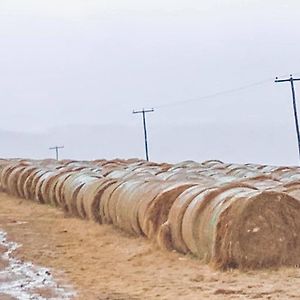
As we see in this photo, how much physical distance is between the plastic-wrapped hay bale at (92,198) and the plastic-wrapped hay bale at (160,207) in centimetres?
283

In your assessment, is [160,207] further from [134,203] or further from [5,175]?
[5,175]

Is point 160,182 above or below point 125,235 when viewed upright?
above

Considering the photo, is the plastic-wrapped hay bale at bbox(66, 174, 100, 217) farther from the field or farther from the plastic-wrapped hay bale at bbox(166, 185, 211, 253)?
the plastic-wrapped hay bale at bbox(166, 185, 211, 253)

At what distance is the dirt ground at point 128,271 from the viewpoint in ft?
23.0

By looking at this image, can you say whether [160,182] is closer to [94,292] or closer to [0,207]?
[94,292]

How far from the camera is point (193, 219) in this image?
28.9 ft

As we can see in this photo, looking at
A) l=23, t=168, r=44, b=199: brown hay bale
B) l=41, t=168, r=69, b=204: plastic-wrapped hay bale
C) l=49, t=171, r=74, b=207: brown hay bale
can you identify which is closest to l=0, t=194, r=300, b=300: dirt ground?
l=49, t=171, r=74, b=207: brown hay bale

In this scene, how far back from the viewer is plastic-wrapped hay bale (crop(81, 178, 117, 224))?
1302 cm

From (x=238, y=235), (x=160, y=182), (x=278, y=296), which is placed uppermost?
(x=160, y=182)

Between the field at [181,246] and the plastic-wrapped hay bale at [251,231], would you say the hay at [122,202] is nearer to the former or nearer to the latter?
the field at [181,246]

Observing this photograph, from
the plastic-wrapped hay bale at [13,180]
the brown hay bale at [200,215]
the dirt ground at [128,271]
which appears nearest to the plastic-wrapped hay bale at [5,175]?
the plastic-wrapped hay bale at [13,180]

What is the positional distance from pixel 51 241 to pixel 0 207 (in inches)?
246

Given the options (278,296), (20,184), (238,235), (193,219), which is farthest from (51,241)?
(20,184)

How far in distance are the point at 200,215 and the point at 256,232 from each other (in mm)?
824
